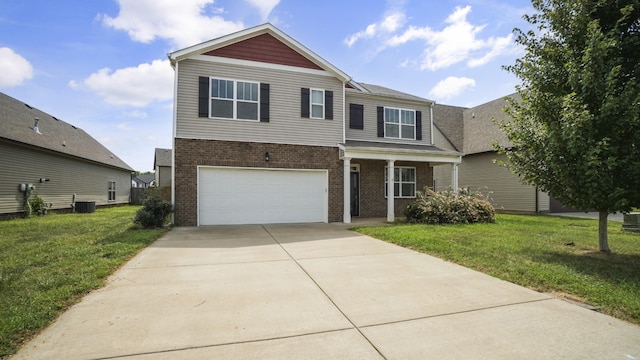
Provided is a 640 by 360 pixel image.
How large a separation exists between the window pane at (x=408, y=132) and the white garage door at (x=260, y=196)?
15.5 feet

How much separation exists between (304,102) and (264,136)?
210 centimetres

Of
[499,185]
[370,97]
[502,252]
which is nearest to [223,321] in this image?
[502,252]

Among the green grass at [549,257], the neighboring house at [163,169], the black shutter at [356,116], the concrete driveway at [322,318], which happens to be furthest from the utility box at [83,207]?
the green grass at [549,257]

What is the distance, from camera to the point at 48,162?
16.5 meters

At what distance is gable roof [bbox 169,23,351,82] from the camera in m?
11.3

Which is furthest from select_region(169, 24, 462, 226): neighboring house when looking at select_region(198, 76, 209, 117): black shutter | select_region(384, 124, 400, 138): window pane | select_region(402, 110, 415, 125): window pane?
select_region(402, 110, 415, 125): window pane

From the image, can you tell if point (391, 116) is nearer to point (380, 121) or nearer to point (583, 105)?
point (380, 121)

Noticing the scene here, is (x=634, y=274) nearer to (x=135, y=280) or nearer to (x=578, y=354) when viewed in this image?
(x=578, y=354)

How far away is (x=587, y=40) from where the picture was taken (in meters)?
6.14

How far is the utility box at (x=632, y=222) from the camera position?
10.1 m

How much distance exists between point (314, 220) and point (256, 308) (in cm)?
910

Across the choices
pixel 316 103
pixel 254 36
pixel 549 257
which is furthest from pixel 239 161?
pixel 549 257

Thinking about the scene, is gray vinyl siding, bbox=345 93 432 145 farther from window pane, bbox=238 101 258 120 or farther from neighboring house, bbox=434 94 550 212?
neighboring house, bbox=434 94 550 212

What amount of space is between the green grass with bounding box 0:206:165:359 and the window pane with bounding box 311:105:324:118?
22.6 ft
